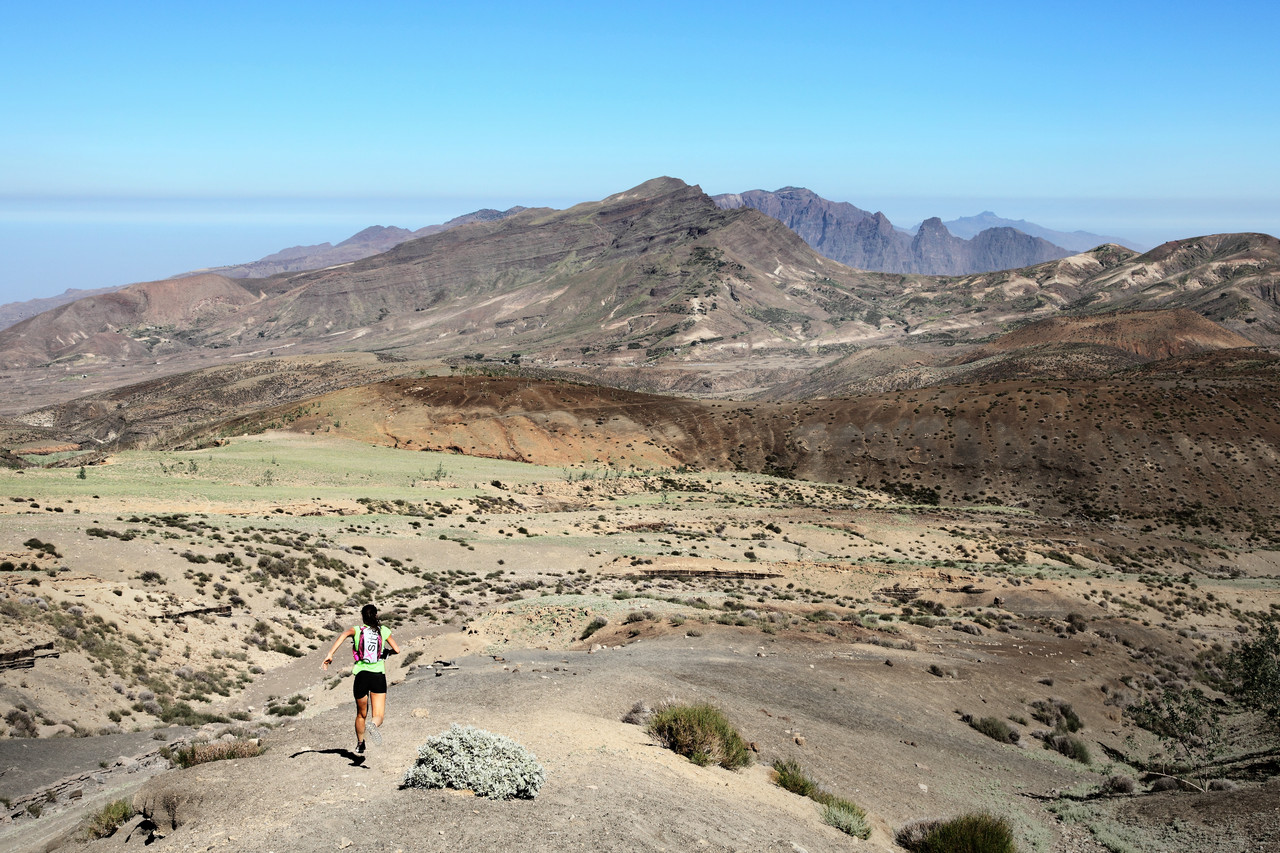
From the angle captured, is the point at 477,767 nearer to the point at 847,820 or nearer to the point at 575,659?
the point at 847,820

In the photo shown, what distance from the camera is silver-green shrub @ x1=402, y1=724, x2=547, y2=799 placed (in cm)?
884

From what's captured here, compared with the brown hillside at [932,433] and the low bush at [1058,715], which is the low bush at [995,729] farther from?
the brown hillside at [932,433]

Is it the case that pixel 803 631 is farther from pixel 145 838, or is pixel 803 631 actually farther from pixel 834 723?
pixel 145 838

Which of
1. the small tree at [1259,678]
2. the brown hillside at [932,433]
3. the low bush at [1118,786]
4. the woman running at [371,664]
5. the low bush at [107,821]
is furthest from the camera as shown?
the brown hillside at [932,433]

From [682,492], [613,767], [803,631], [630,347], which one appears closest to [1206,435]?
[682,492]

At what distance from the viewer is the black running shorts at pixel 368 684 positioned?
404 inches

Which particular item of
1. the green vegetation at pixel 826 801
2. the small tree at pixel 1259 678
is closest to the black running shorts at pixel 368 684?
the green vegetation at pixel 826 801

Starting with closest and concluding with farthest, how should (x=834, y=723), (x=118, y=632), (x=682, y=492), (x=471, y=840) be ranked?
(x=471, y=840), (x=834, y=723), (x=118, y=632), (x=682, y=492)

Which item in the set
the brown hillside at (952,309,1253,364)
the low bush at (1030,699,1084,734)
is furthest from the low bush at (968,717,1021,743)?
the brown hillside at (952,309,1253,364)

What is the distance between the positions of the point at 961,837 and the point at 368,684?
793 cm

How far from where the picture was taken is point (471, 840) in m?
7.82

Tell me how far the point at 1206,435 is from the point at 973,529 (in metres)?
26.9

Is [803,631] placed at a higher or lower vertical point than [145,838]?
lower

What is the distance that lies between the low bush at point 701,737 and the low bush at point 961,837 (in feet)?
8.06
